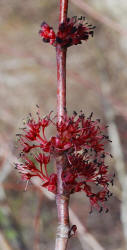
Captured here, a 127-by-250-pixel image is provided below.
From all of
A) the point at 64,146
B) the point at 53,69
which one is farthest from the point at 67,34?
the point at 53,69

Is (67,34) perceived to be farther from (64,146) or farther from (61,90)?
(64,146)

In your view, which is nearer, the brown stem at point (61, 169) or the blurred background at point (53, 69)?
the brown stem at point (61, 169)

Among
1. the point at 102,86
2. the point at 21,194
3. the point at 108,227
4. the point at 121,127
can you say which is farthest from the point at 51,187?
the point at 102,86

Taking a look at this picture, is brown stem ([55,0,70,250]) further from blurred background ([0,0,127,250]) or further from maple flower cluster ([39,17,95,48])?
blurred background ([0,0,127,250])

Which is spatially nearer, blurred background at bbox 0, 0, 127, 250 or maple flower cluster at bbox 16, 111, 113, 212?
maple flower cluster at bbox 16, 111, 113, 212

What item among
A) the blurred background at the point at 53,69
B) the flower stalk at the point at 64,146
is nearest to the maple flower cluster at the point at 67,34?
the flower stalk at the point at 64,146

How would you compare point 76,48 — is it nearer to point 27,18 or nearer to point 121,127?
point 27,18

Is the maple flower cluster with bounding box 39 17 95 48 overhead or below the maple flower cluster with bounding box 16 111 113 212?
overhead

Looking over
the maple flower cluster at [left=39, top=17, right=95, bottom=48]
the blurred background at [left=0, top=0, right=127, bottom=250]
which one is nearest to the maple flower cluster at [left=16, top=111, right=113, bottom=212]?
the maple flower cluster at [left=39, top=17, right=95, bottom=48]

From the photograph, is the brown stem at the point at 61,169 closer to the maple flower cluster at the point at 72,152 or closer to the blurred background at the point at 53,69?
the maple flower cluster at the point at 72,152
